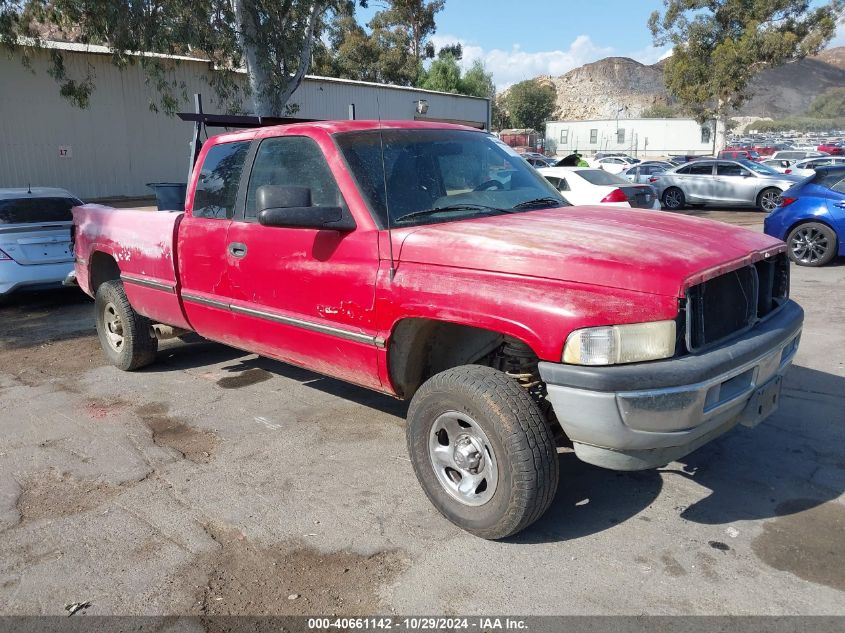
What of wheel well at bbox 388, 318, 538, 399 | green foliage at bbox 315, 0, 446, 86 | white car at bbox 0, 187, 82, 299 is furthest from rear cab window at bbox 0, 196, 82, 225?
green foliage at bbox 315, 0, 446, 86

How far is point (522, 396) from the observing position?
312 centimetres

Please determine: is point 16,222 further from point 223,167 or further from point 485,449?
point 485,449

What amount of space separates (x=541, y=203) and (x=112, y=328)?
4156 mm

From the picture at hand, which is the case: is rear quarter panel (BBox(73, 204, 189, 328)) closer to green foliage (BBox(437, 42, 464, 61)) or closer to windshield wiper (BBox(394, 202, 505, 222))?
windshield wiper (BBox(394, 202, 505, 222))

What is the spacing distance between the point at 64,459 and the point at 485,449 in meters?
2.78

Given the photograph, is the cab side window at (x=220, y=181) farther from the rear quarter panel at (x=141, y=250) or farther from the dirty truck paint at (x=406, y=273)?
the rear quarter panel at (x=141, y=250)

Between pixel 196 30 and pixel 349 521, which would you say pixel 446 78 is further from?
pixel 349 521

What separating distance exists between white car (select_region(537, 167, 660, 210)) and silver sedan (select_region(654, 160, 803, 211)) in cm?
739

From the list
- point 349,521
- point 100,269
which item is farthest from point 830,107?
point 349,521

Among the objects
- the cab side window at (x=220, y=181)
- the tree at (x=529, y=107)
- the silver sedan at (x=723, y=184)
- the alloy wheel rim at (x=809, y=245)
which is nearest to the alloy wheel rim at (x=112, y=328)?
the cab side window at (x=220, y=181)

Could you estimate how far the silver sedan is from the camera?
62.7ft

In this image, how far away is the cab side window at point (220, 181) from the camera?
15.3ft

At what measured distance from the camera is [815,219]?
10.4 m

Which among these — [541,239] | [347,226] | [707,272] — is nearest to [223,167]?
[347,226]
